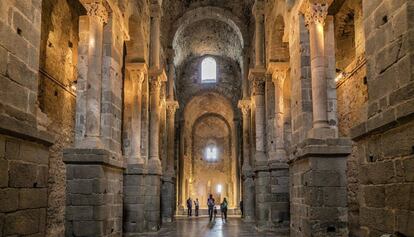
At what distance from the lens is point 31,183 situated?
550cm

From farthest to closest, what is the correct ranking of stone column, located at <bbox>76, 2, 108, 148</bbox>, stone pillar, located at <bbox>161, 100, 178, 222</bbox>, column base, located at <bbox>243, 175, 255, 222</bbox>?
column base, located at <bbox>243, 175, 255, 222</bbox>
stone pillar, located at <bbox>161, 100, 178, 222</bbox>
stone column, located at <bbox>76, 2, 108, 148</bbox>

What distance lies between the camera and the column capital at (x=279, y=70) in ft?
51.6

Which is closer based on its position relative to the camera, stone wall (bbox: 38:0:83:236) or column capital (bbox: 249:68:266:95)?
stone wall (bbox: 38:0:83:236)

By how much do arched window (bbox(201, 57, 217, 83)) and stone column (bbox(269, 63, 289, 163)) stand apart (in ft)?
54.1

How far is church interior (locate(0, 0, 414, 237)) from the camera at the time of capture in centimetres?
500

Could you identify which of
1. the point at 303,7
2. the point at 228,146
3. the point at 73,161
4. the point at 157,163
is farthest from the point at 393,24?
the point at 228,146

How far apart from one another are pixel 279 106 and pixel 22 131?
1185 cm

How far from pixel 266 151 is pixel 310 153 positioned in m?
9.26

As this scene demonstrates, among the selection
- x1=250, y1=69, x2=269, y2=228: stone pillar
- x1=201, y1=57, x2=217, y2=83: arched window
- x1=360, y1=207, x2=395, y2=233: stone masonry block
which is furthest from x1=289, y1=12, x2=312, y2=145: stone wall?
x1=201, y1=57, x2=217, y2=83: arched window

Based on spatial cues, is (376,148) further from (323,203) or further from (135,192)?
(135,192)

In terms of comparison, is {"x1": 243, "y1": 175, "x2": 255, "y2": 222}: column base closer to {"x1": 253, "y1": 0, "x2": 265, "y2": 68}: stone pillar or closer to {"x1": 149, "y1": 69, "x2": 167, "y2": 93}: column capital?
{"x1": 253, "y1": 0, "x2": 265, "y2": 68}: stone pillar

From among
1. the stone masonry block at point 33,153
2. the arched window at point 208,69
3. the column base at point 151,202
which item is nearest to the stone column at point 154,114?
the column base at point 151,202

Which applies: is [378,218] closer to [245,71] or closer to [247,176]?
[247,176]

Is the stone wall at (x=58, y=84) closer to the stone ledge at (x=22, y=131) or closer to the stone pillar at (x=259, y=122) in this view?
the stone pillar at (x=259, y=122)
